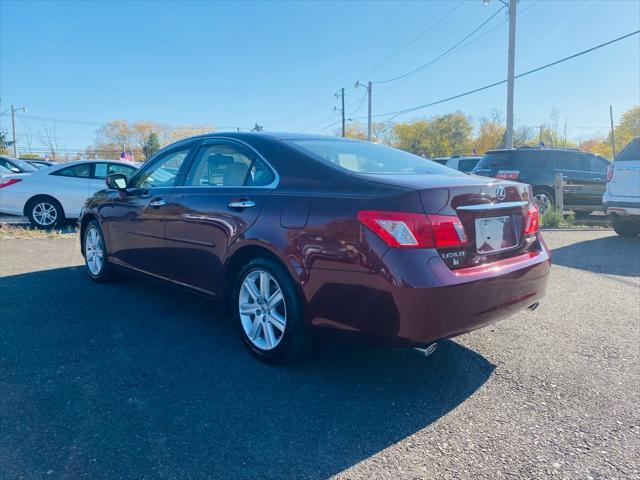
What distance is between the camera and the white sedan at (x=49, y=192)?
9.47 m

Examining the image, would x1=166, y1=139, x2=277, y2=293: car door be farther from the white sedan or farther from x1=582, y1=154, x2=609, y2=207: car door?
x1=582, y1=154, x2=609, y2=207: car door

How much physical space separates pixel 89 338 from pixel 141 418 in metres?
1.38

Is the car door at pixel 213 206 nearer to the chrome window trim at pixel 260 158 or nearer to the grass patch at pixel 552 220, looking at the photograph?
the chrome window trim at pixel 260 158

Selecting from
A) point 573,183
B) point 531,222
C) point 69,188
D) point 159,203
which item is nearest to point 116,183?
point 159,203

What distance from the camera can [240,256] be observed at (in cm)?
340

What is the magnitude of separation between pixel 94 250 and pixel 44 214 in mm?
5119

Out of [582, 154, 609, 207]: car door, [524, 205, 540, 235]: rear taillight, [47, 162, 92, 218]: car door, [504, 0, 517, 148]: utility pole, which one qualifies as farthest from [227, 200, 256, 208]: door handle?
[504, 0, 517, 148]: utility pole

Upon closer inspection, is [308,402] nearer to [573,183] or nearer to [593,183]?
[573,183]

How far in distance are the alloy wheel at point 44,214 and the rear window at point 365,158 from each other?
7.88 m

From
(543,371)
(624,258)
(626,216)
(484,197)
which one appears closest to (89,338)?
(484,197)

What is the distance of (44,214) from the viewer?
9.61 meters

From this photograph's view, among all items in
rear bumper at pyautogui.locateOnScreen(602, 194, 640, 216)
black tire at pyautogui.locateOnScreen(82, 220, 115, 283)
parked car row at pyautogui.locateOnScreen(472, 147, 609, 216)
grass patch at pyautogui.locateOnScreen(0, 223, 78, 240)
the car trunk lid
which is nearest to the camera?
Result: the car trunk lid

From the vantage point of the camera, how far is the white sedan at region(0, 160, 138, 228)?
373 inches

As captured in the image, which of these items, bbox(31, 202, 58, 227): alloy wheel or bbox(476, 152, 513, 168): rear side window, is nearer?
bbox(31, 202, 58, 227): alloy wheel
